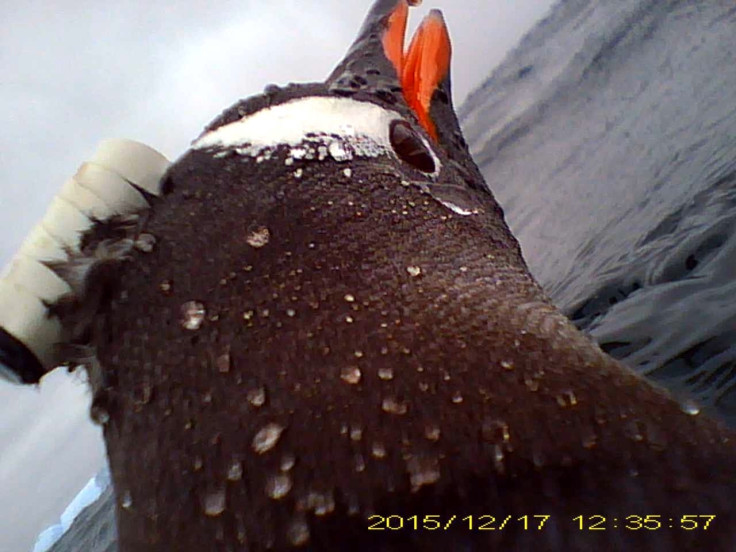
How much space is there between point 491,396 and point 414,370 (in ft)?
0.20

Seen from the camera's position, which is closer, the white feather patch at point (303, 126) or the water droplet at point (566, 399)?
the water droplet at point (566, 399)

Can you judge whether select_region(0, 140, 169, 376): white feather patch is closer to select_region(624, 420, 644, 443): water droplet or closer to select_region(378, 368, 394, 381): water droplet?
select_region(378, 368, 394, 381): water droplet

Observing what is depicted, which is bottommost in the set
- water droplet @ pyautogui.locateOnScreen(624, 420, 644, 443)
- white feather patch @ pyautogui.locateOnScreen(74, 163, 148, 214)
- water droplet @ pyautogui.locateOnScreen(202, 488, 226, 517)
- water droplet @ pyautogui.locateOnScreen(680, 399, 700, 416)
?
water droplet @ pyautogui.locateOnScreen(202, 488, 226, 517)

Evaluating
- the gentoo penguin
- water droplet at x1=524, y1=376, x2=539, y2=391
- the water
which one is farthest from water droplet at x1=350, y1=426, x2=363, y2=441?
the water

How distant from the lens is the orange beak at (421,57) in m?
0.93

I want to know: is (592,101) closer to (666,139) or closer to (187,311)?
(666,139)

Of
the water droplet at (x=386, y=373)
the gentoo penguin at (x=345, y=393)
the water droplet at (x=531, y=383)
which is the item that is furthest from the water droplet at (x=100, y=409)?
the water droplet at (x=531, y=383)

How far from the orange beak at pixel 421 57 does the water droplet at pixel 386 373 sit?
48 centimetres

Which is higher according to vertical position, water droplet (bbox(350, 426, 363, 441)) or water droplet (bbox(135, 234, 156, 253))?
water droplet (bbox(350, 426, 363, 441))

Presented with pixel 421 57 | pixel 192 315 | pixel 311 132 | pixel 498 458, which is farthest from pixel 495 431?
pixel 421 57

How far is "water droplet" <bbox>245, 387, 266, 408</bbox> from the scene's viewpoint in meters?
0.48

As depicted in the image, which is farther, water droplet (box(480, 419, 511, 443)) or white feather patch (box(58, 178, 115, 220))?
white feather patch (box(58, 178, 115, 220))

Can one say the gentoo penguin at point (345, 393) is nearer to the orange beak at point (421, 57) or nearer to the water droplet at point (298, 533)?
the water droplet at point (298, 533)

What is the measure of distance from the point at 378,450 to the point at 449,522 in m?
0.07
